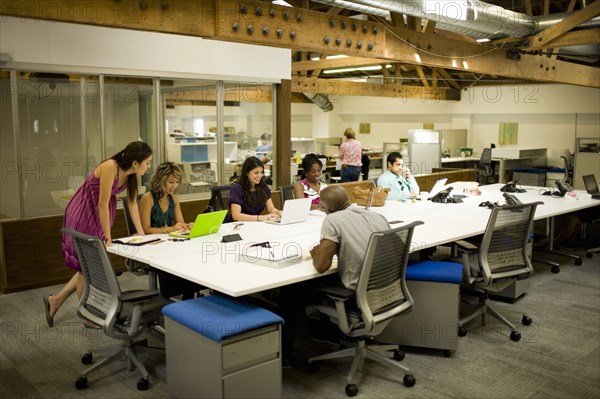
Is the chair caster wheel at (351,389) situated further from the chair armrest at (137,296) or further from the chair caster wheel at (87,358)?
the chair caster wheel at (87,358)

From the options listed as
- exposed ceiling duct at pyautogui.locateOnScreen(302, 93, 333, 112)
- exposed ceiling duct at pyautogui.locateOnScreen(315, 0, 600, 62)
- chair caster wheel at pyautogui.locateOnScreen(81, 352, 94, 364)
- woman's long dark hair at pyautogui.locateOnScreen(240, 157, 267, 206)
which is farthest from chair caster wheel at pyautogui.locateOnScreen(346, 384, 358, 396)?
exposed ceiling duct at pyautogui.locateOnScreen(302, 93, 333, 112)

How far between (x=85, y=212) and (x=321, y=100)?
12817 mm

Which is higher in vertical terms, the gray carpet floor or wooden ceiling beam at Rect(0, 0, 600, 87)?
wooden ceiling beam at Rect(0, 0, 600, 87)

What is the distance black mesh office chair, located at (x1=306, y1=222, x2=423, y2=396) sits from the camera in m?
3.20

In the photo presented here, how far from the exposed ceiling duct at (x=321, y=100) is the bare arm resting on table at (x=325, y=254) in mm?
13016

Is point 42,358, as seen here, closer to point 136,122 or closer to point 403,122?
point 136,122

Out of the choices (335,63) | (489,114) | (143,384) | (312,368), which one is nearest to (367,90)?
(335,63)

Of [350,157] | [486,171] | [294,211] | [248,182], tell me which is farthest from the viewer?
[486,171]

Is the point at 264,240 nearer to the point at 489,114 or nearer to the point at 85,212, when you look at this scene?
the point at 85,212

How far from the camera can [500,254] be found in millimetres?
4184

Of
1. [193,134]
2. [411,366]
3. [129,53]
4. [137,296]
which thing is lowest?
[411,366]

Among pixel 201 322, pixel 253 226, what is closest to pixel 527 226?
pixel 253 226

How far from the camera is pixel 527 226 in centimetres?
432

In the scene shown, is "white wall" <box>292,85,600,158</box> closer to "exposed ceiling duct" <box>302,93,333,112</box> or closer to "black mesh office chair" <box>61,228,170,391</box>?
"exposed ceiling duct" <box>302,93,333,112</box>
